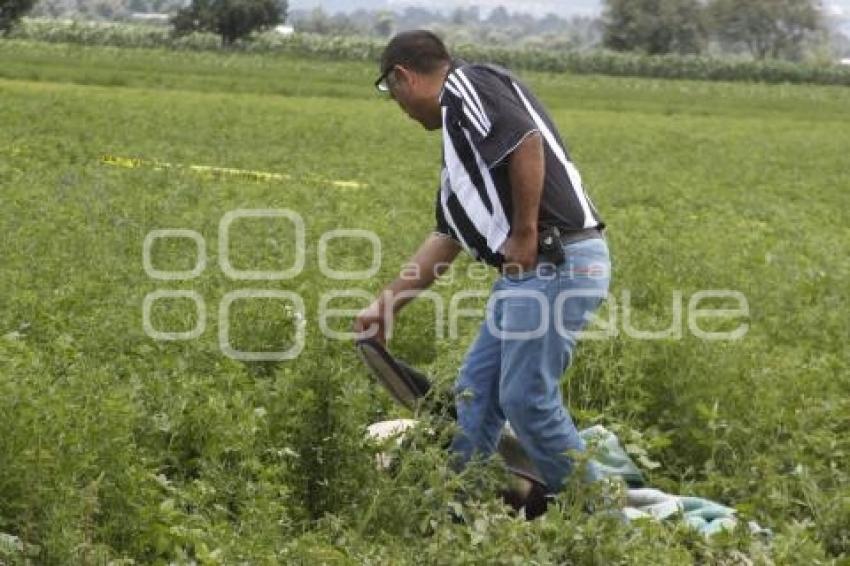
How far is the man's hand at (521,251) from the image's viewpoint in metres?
6.02

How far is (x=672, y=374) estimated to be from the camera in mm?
8211

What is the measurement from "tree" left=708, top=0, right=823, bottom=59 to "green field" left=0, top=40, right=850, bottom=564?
118806mm

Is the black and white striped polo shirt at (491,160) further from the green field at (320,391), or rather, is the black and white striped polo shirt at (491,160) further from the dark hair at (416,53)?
the green field at (320,391)

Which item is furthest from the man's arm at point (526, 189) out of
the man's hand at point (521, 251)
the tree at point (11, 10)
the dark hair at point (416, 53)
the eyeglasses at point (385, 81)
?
the tree at point (11, 10)

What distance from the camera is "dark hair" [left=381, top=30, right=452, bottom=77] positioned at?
6.07 metres

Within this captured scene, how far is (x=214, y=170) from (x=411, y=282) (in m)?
12.7

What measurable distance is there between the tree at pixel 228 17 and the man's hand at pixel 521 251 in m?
74.0

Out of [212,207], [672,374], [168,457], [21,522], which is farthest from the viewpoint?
[212,207]

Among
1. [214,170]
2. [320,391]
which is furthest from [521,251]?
[214,170]

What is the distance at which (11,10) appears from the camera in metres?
59.8

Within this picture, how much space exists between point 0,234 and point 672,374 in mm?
4718

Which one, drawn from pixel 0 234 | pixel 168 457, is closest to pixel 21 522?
pixel 168 457

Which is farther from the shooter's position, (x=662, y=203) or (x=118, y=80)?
(x=118, y=80)

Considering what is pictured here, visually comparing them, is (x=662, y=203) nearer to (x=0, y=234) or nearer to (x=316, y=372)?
(x=0, y=234)
